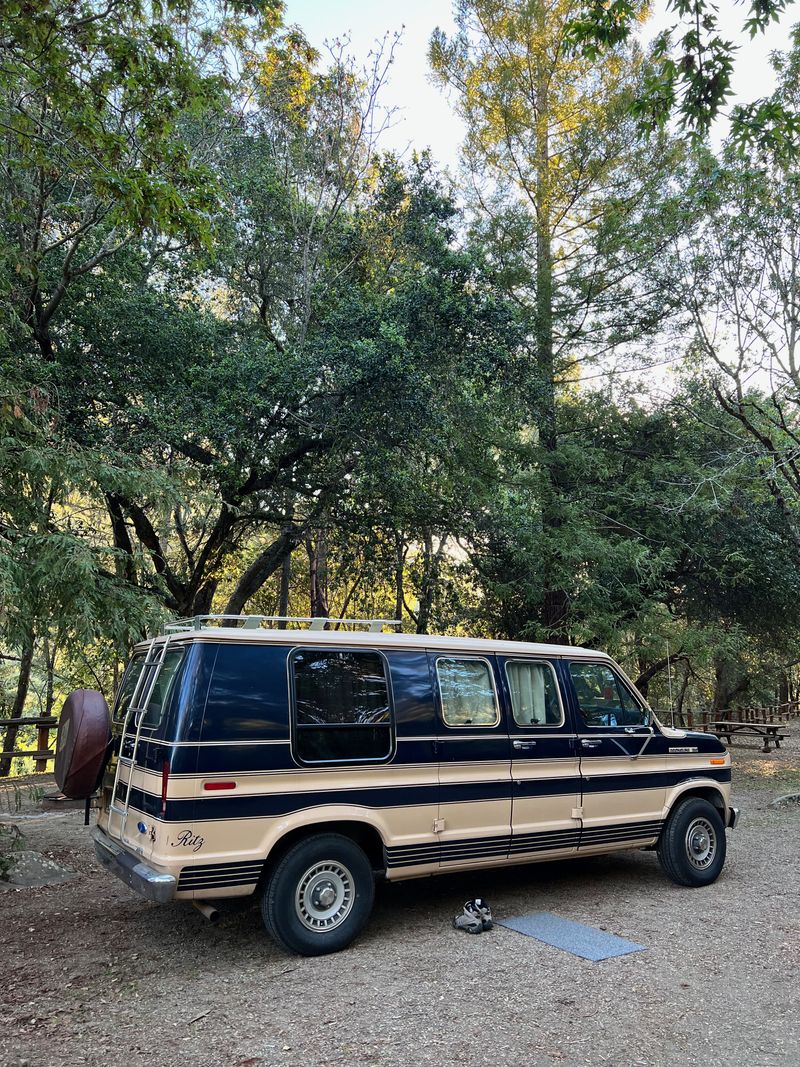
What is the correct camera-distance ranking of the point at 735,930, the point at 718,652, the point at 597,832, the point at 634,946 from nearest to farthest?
the point at 634,946
the point at 735,930
the point at 597,832
the point at 718,652

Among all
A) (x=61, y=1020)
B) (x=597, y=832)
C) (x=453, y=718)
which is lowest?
(x=61, y=1020)

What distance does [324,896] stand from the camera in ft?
16.5

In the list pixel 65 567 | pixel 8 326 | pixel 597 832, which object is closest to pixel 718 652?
pixel 597 832

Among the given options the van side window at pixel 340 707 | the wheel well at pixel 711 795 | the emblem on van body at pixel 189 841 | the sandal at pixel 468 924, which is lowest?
the sandal at pixel 468 924

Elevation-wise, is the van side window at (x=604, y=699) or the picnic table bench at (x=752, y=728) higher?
the van side window at (x=604, y=699)

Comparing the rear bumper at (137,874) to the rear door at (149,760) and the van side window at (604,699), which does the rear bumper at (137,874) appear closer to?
the rear door at (149,760)

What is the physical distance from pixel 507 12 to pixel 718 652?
14170 mm

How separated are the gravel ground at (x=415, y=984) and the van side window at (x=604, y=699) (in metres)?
1.45

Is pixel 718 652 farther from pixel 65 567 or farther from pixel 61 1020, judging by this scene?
pixel 61 1020

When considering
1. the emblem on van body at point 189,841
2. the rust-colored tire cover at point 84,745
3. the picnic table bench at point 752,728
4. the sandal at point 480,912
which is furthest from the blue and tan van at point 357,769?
the picnic table bench at point 752,728

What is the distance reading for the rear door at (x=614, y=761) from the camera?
20.7 feet

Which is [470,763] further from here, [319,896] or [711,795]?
[711,795]

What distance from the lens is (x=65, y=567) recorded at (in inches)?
270

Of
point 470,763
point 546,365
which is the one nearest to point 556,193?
point 546,365
